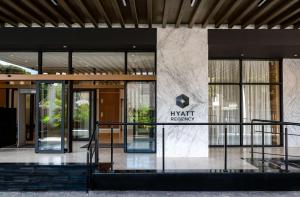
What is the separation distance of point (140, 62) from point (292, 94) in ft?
16.4

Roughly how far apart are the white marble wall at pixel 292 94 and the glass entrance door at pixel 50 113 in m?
6.87

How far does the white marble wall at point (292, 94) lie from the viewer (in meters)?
10.4

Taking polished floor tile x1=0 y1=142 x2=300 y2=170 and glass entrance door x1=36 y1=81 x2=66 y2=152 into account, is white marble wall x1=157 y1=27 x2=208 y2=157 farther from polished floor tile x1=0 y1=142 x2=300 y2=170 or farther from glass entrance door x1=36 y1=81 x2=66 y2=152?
glass entrance door x1=36 y1=81 x2=66 y2=152

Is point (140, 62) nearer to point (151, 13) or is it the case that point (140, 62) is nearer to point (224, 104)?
point (151, 13)

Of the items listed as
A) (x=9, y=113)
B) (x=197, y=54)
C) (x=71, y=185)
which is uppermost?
(x=197, y=54)

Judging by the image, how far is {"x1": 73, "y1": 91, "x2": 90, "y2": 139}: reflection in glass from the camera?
39.2 ft

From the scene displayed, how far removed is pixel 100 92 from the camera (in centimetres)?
1571

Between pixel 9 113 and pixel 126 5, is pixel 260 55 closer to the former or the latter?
pixel 126 5

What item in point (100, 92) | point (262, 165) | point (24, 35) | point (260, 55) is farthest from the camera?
point (100, 92)

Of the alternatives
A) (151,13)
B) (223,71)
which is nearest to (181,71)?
(151,13)

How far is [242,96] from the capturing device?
10.6m

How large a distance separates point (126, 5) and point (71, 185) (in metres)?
4.00

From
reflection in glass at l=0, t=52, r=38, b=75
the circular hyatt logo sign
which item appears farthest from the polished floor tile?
reflection in glass at l=0, t=52, r=38, b=75

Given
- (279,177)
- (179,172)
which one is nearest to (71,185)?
(179,172)
